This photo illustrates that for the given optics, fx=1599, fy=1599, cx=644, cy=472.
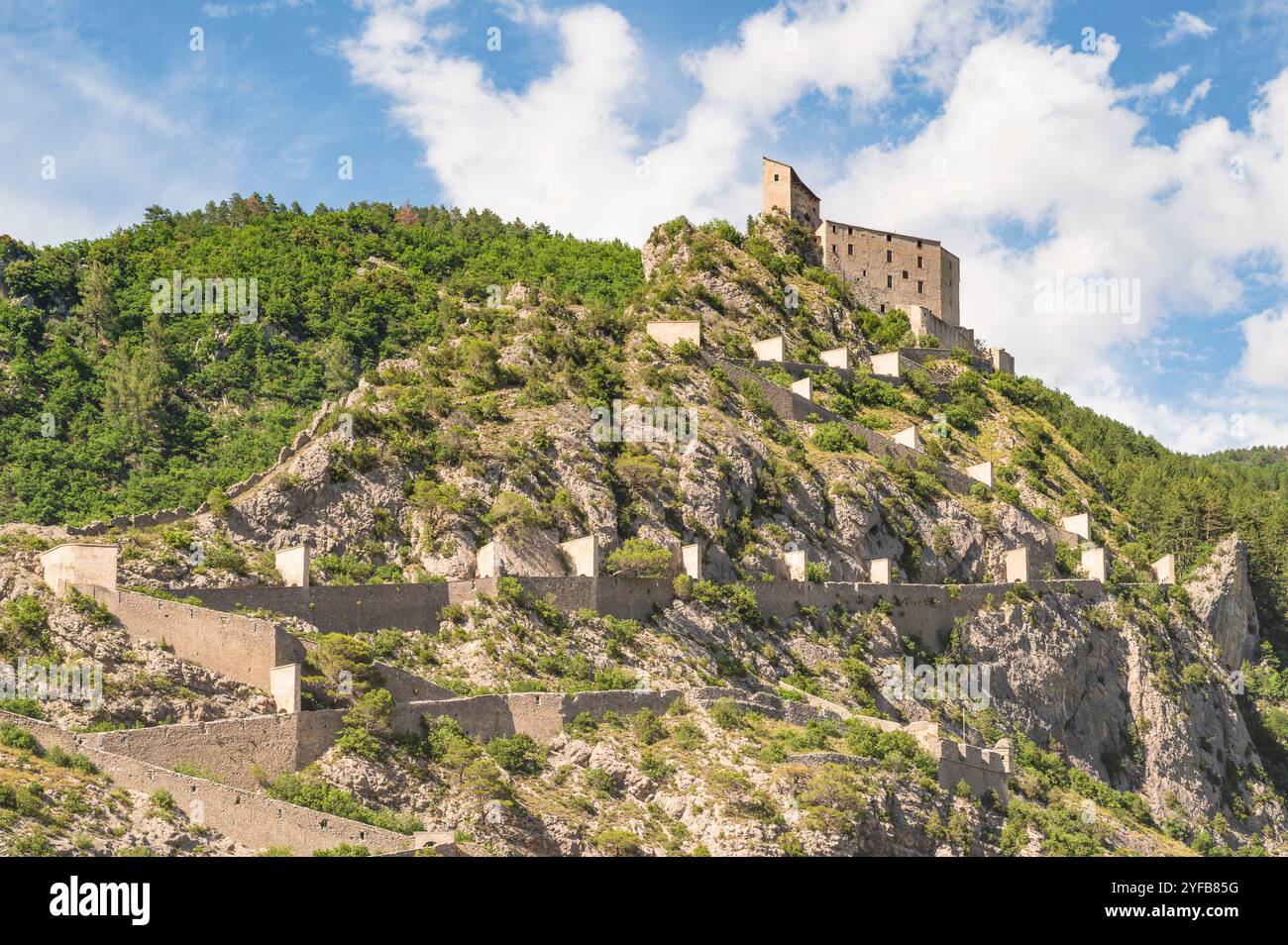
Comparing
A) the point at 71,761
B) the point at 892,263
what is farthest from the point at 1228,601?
the point at 71,761

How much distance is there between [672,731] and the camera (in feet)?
147

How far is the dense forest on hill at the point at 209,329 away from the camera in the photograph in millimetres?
69750

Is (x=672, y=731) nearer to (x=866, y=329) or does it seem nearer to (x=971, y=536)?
(x=971, y=536)

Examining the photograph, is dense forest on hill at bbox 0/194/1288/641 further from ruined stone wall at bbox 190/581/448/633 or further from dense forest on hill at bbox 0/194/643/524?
ruined stone wall at bbox 190/581/448/633

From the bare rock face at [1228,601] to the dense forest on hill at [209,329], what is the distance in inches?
1199

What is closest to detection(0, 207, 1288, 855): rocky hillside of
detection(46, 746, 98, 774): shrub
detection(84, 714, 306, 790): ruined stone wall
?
detection(84, 714, 306, 790): ruined stone wall

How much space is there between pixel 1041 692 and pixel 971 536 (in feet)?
24.5

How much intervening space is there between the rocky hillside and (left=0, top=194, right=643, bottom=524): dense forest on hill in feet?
36.7

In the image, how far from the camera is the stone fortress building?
289 feet

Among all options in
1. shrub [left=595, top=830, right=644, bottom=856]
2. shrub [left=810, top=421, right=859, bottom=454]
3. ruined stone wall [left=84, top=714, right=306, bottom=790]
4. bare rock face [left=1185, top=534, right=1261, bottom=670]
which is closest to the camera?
ruined stone wall [left=84, top=714, right=306, bottom=790]

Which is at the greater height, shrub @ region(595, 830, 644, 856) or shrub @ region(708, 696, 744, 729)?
shrub @ region(708, 696, 744, 729)

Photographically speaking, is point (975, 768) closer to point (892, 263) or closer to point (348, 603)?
point (348, 603)

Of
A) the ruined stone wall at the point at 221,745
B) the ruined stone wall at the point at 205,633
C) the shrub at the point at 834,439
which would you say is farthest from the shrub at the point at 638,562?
the shrub at the point at 834,439

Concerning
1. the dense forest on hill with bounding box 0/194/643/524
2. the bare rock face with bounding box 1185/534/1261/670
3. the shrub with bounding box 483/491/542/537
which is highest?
the dense forest on hill with bounding box 0/194/643/524
